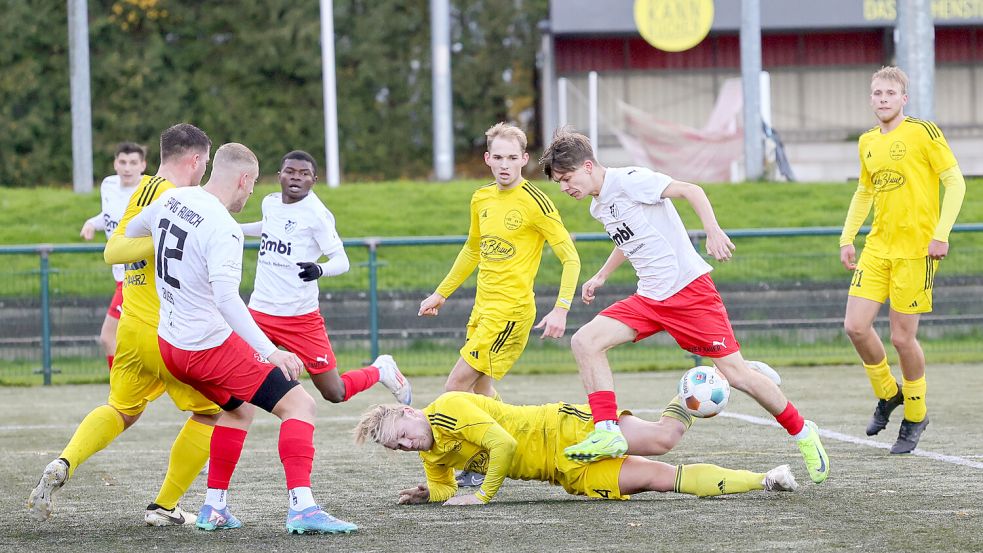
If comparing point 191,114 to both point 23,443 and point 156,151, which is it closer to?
point 156,151

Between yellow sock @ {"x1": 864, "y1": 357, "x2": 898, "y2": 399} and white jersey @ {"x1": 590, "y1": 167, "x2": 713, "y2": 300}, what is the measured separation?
1711 millimetres

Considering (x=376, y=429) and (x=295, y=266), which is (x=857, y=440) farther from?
(x=376, y=429)

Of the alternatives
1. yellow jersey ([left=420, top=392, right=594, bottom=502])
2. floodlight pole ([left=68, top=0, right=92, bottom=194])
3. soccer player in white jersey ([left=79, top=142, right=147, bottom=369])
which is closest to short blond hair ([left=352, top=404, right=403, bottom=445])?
yellow jersey ([left=420, top=392, right=594, bottom=502])

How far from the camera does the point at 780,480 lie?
6238 millimetres

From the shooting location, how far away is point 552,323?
A: 725 cm

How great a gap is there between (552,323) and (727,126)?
18893 millimetres

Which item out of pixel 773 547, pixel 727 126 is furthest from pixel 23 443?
pixel 727 126

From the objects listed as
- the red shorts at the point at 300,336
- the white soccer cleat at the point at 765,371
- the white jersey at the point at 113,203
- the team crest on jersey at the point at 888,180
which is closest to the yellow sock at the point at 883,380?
the team crest on jersey at the point at 888,180

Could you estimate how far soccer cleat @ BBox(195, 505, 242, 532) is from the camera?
5.93 m

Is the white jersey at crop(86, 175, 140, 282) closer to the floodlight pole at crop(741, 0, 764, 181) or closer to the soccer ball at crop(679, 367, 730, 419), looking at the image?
the soccer ball at crop(679, 367, 730, 419)

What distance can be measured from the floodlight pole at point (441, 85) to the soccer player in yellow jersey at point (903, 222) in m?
17.4

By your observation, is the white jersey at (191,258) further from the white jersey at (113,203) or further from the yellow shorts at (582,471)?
the white jersey at (113,203)

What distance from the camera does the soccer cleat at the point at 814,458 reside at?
649 centimetres

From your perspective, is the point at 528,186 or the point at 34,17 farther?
the point at 34,17
